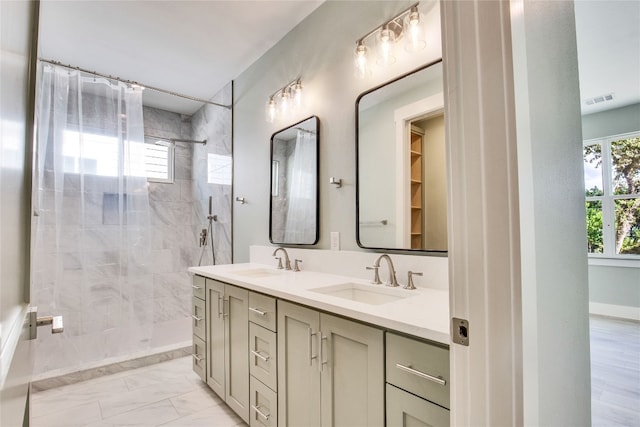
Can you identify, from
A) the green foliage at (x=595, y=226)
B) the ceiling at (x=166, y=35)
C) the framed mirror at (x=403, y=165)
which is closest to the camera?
the framed mirror at (x=403, y=165)

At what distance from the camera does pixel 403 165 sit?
1.61 m

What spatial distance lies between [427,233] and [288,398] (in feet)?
3.21

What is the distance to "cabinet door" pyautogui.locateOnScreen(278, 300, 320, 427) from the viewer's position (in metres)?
1.28

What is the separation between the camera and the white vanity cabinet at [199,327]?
2.21 m

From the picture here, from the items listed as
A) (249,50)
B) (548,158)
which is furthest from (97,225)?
(548,158)

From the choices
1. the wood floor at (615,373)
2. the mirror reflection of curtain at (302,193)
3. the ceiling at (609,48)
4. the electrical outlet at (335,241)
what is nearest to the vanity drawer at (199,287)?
the mirror reflection of curtain at (302,193)

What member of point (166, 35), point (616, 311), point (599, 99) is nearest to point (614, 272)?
point (616, 311)

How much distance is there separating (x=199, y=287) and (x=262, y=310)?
89cm

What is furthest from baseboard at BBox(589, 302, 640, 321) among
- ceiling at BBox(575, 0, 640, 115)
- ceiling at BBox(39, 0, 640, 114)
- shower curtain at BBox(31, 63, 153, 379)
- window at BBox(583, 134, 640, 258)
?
shower curtain at BBox(31, 63, 153, 379)

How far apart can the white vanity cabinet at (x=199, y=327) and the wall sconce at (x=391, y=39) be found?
5.72ft

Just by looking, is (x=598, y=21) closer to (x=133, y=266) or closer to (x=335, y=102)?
(x=335, y=102)

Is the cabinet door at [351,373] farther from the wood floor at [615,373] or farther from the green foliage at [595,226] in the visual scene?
the green foliage at [595,226]

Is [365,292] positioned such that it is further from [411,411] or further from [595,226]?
[595,226]

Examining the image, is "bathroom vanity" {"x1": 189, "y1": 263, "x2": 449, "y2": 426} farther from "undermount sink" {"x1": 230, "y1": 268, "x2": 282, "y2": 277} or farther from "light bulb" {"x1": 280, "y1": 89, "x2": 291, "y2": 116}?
"light bulb" {"x1": 280, "y1": 89, "x2": 291, "y2": 116}
